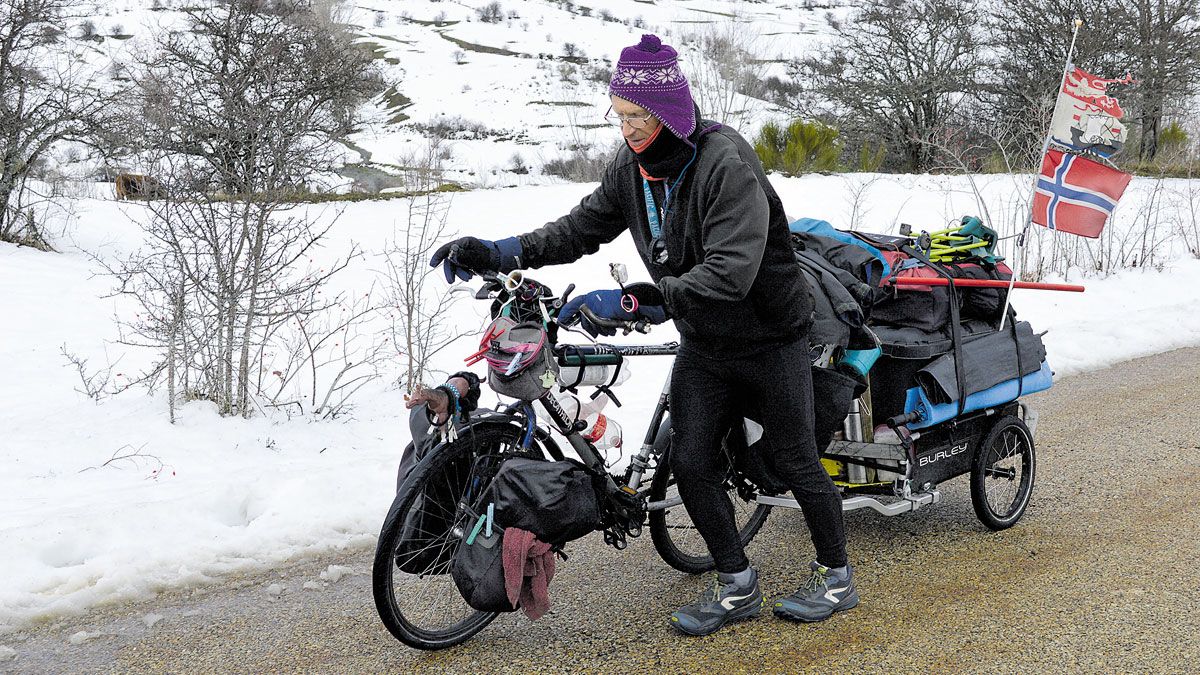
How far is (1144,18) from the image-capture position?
81.2 ft

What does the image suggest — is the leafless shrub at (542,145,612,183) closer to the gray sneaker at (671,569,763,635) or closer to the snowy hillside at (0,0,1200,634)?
the snowy hillside at (0,0,1200,634)

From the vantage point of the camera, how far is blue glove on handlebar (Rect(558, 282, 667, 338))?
9.91 ft

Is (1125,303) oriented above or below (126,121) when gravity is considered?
below

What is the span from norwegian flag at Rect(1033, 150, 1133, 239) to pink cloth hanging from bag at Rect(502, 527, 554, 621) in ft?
11.4

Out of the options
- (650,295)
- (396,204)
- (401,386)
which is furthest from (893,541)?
(396,204)

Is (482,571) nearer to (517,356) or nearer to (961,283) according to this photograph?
(517,356)

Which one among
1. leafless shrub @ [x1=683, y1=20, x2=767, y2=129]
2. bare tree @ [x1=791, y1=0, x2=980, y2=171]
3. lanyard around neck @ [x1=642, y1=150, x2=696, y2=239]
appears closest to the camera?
lanyard around neck @ [x1=642, y1=150, x2=696, y2=239]

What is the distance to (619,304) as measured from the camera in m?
3.04

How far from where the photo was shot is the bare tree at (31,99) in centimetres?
1183

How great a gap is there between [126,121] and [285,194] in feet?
7.77

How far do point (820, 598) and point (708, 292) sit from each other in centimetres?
140

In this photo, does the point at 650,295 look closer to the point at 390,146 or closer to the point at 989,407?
the point at 989,407

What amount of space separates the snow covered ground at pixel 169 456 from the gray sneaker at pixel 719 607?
1.80 meters

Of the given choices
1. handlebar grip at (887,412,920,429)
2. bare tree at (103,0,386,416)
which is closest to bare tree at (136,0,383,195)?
bare tree at (103,0,386,416)
